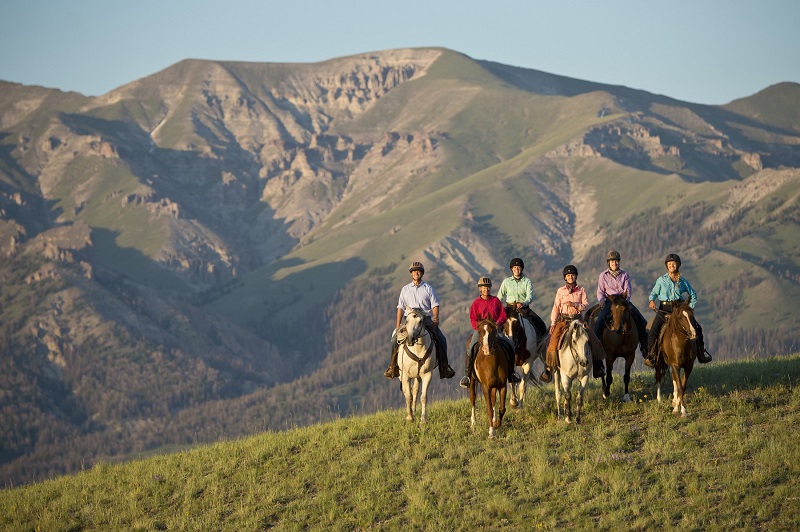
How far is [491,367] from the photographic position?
1166 inches

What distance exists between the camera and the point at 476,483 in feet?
87.0

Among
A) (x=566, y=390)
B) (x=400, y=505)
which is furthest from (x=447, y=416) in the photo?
(x=400, y=505)

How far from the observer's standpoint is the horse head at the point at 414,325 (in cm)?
3133

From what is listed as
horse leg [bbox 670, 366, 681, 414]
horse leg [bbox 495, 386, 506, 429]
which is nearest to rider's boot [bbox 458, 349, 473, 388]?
horse leg [bbox 495, 386, 506, 429]

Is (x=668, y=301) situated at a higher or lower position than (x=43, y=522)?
higher

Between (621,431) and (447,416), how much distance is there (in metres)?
6.61

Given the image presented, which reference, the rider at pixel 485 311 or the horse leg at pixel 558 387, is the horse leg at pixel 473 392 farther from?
the horse leg at pixel 558 387

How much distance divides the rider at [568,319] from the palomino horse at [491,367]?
5.98 feet

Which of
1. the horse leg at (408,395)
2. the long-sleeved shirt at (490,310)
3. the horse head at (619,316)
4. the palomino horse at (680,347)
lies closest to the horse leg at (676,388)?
the palomino horse at (680,347)

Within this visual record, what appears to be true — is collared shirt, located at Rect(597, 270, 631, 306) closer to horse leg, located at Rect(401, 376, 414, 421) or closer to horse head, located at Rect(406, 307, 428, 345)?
horse head, located at Rect(406, 307, 428, 345)

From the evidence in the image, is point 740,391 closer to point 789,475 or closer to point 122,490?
point 789,475

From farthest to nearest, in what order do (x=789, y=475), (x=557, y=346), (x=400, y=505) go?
(x=557, y=346)
(x=400, y=505)
(x=789, y=475)

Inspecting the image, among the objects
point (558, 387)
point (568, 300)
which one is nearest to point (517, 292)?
point (568, 300)

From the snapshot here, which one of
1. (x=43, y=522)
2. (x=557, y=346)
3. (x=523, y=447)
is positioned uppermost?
(x=557, y=346)
